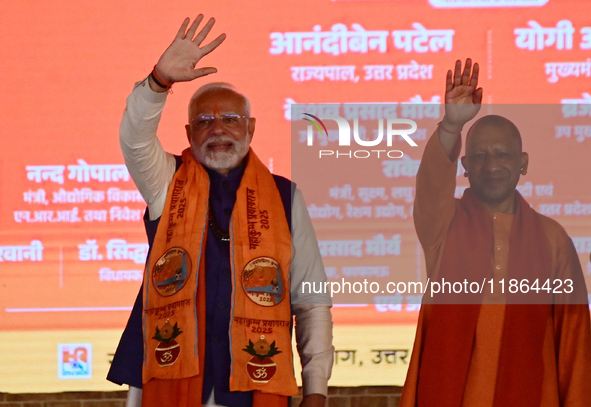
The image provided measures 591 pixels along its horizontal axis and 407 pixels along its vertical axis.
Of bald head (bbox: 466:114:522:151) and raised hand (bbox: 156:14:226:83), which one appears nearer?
raised hand (bbox: 156:14:226:83)

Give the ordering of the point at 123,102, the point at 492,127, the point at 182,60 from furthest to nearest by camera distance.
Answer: the point at 123,102 < the point at 492,127 < the point at 182,60

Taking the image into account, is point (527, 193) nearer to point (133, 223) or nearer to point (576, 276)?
point (576, 276)

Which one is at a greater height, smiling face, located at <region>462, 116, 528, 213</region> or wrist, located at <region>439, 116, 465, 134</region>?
wrist, located at <region>439, 116, 465, 134</region>

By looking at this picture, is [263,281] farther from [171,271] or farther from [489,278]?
[489,278]

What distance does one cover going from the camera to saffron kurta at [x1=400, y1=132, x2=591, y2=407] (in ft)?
7.12

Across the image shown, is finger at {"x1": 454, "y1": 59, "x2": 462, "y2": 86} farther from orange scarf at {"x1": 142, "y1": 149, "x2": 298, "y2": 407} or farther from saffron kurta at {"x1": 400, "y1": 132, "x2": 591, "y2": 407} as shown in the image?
orange scarf at {"x1": 142, "y1": 149, "x2": 298, "y2": 407}

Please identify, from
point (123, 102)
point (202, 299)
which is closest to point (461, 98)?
point (202, 299)

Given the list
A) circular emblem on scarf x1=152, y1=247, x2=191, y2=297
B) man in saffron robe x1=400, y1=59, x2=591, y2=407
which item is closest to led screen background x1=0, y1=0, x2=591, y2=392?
man in saffron robe x1=400, y1=59, x2=591, y2=407

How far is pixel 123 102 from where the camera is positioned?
3.31m

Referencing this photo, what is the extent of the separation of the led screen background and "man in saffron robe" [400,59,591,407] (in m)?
0.90

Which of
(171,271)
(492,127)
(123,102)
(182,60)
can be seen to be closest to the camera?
(182,60)

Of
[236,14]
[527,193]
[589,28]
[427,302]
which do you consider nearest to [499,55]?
[589,28]

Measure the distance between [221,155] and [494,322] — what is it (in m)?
0.92

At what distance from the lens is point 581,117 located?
3199mm
